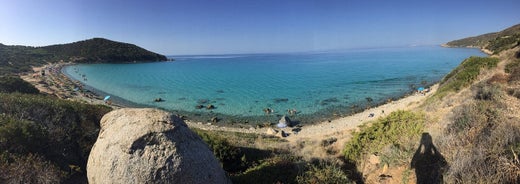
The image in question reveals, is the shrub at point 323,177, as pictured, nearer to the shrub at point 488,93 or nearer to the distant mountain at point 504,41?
the shrub at point 488,93

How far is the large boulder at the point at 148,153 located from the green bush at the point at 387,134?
591cm

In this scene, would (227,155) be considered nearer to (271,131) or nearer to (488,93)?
(488,93)

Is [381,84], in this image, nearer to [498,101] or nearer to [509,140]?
[498,101]

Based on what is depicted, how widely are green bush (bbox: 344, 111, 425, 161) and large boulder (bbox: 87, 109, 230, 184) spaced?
5.91m

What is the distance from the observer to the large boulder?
5.14 metres

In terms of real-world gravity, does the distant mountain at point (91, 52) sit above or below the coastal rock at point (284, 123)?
above

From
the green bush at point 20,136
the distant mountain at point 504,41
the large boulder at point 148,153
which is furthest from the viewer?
the distant mountain at point 504,41

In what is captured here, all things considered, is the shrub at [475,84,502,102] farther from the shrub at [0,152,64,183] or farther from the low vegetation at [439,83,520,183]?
the shrub at [0,152,64,183]

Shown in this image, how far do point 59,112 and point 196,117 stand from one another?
18.9m

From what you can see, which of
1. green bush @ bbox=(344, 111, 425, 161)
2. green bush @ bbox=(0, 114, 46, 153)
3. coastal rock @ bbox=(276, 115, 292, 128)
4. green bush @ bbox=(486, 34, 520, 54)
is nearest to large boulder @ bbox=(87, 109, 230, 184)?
green bush @ bbox=(0, 114, 46, 153)

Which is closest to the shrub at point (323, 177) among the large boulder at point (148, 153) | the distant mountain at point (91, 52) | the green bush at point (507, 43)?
the large boulder at point (148, 153)

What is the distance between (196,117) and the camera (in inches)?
1161

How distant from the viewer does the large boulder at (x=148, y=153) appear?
16.9ft

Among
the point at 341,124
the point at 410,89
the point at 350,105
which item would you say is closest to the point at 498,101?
the point at 341,124
